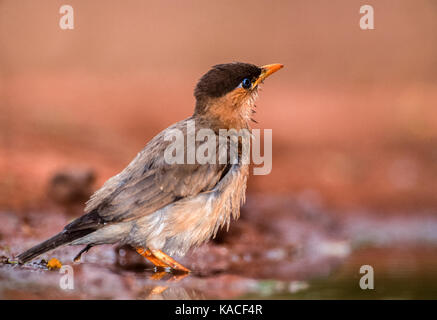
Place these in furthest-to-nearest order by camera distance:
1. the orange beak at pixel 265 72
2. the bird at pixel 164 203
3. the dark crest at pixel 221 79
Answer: the orange beak at pixel 265 72
the dark crest at pixel 221 79
the bird at pixel 164 203

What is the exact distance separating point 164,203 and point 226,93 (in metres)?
1.15

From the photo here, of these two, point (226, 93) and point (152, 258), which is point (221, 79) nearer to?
point (226, 93)

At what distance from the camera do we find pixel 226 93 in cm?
489

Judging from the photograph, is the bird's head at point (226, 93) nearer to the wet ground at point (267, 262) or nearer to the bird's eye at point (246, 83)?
the bird's eye at point (246, 83)

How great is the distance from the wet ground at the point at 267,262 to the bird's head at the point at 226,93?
4.47 ft

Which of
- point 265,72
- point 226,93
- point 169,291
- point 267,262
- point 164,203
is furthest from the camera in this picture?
point 267,262

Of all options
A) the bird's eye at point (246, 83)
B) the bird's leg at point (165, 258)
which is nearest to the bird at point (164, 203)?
the bird's leg at point (165, 258)

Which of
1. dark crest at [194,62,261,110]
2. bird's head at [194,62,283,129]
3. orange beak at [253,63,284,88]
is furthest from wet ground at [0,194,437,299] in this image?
orange beak at [253,63,284,88]

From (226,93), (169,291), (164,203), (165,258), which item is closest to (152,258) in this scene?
(165,258)

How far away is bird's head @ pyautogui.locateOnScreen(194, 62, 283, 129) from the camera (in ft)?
15.9

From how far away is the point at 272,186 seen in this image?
942 cm

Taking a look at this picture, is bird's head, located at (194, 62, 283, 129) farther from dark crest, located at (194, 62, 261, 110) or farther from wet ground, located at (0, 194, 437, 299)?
wet ground, located at (0, 194, 437, 299)

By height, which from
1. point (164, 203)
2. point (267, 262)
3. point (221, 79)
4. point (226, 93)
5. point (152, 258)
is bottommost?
point (267, 262)

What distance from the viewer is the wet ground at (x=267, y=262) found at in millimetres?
4107
